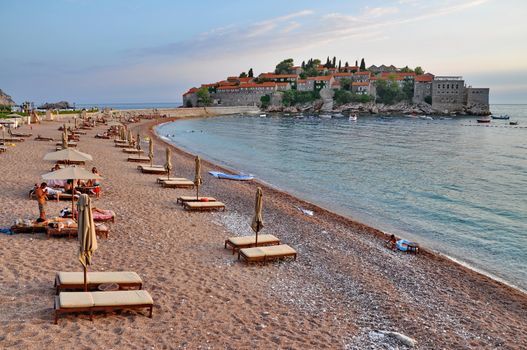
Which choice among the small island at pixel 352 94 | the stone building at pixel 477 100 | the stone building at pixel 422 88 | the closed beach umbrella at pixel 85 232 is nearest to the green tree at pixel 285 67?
the small island at pixel 352 94

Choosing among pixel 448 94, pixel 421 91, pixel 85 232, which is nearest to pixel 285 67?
pixel 421 91

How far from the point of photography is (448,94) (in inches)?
5507

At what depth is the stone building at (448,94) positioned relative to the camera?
13825cm

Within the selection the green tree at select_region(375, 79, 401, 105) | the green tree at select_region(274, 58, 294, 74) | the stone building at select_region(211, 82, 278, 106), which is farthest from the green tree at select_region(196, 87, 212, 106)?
the green tree at select_region(375, 79, 401, 105)

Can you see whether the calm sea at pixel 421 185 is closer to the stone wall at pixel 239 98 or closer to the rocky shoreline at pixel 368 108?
the rocky shoreline at pixel 368 108

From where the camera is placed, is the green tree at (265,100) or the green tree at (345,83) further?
the green tree at (265,100)

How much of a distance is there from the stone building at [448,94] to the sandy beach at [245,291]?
138 meters

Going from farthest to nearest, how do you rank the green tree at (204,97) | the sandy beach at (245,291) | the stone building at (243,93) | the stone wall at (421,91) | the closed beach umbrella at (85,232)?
the stone building at (243,93) < the green tree at (204,97) < the stone wall at (421,91) < the closed beach umbrella at (85,232) < the sandy beach at (245,291)

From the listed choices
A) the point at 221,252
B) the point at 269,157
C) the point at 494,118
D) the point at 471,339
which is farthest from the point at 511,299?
the point at 494,118

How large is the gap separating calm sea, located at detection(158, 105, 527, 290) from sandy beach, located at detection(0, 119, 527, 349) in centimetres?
301

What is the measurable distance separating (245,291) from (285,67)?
562ft

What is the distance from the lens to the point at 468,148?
53.1 meters

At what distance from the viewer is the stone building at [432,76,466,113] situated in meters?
138

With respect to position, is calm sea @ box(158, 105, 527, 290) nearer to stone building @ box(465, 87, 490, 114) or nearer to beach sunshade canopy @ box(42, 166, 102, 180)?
beach sunshade canopy @ box(42, 166, 102, 180)
